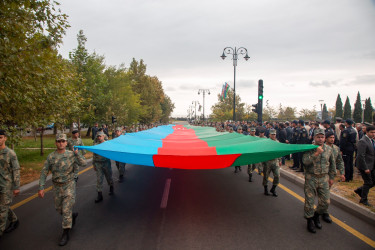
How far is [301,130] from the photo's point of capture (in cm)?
967

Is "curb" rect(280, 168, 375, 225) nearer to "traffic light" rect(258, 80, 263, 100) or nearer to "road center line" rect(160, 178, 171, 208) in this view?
"road center line" rect(160, 178, 171, 208)

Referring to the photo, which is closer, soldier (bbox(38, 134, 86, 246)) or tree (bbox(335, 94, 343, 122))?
soldier (bbox(38, 134, 86, 246))

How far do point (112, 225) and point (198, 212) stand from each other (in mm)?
1893

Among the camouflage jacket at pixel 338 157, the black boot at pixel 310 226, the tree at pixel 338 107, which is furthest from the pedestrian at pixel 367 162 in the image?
the tree at pixel 338 107

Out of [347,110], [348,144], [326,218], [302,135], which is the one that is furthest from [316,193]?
[347,110]

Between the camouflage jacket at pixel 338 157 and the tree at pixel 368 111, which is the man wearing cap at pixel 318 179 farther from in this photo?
the tree at pixel 368 111

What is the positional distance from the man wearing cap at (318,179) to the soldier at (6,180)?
5.60 meters

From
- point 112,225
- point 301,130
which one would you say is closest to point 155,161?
point 112,225

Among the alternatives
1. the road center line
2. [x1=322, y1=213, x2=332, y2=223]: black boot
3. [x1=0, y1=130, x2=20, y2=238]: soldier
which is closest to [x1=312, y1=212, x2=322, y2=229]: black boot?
[x1=322, y1=213, x2=332, y2=223]: black boot

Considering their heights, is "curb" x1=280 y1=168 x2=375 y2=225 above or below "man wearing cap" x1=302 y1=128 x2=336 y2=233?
below

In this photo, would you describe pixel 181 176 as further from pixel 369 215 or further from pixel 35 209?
pixel 369 215

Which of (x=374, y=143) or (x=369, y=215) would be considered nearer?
(x=369, y=215)

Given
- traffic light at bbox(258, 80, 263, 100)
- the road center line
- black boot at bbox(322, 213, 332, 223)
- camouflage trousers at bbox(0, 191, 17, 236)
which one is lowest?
the road center line

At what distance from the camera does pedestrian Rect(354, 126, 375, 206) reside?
17.1 feet
